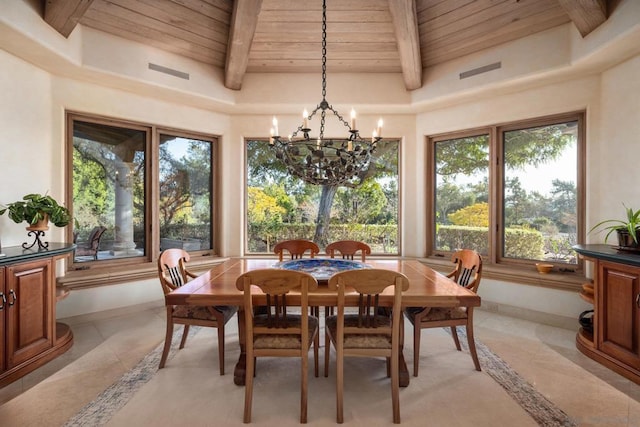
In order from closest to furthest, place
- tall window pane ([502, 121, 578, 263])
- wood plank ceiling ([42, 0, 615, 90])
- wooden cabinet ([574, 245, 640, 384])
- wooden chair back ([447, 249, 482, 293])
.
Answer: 1. wooden cabinet ([574, 245, 640, 384])
2. wooden chair back ([447, 249, 482, 293])
3. wood plank ceiling ([42, 0, 615, 90])
4. tall window pane ([502, 121, 578, 263])

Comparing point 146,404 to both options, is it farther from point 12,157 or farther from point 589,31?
point 589,31

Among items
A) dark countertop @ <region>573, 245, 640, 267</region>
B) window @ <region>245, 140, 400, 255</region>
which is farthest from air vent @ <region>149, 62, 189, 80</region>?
dark countertop @ <region>573, 245, 640, 267</region>

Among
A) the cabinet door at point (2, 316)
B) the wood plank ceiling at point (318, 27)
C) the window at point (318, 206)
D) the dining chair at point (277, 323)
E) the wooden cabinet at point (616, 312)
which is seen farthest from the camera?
the window at point (318, 206)

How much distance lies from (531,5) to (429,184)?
224cm

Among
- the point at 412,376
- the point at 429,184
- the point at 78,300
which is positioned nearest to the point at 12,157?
the point at 78,300

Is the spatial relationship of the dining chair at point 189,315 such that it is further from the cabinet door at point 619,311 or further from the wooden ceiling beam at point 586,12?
the wooden ceiling beam at point 586,12

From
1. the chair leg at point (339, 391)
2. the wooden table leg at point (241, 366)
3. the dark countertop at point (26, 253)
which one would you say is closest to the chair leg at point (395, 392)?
the chair leg at point (339, 391)

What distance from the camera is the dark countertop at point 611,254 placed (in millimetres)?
2407

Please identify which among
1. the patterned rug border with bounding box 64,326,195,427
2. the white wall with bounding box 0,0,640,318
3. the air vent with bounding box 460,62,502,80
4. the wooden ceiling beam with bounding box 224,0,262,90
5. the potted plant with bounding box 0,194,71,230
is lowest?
the patterned rug border with bounding box 64,326,195,427

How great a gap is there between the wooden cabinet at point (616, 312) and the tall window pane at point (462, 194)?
1544 millimetres

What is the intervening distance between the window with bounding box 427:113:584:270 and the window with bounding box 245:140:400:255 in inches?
24.4

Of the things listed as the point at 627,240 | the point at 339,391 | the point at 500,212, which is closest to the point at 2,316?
the point at 339,391

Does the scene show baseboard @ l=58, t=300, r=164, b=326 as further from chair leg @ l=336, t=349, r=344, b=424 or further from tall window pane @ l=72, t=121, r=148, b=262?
chair leg @ l=336, t=349, r=344, b=424

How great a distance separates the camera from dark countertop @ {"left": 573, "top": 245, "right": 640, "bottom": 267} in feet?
7.90
